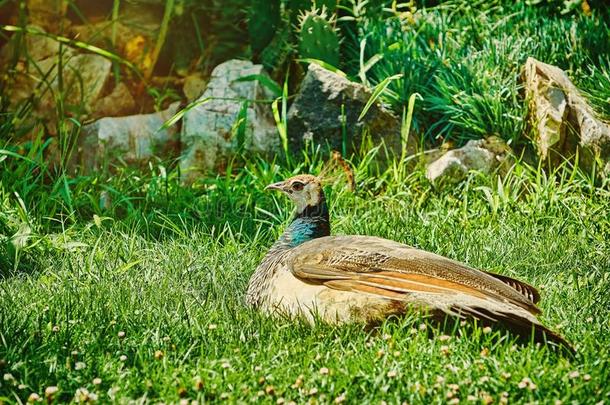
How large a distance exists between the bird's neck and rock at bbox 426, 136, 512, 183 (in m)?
1.63

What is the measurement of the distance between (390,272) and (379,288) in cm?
8

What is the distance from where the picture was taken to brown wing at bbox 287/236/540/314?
160 inches

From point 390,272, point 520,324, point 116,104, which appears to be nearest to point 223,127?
point 116,104

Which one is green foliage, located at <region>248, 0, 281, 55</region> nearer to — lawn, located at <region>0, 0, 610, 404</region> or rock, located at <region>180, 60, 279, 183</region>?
lawn, located at <region>0, 0, 610, 404</region>

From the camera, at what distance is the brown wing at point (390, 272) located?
13.3 ft

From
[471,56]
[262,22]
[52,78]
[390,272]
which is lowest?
[390,272]

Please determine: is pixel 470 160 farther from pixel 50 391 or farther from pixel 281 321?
pixel 50 391

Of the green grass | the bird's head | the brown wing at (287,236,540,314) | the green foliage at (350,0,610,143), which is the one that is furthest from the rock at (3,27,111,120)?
the brown wing at (287,236,540,314)

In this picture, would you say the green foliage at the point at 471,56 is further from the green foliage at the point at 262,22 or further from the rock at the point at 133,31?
the rock at the point at 133,31

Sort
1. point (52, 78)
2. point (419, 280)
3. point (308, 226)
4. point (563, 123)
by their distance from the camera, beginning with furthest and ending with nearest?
1. point (52, 78)
2. point (563, 123)
3. point (308, 226)
4. point (419, 280)

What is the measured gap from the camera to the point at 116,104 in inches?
291

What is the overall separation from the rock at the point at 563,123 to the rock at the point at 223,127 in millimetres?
1676

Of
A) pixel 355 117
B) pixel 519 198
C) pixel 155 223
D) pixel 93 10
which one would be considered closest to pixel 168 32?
pixel 93 10

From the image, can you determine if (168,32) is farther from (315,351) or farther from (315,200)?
(315,351)
